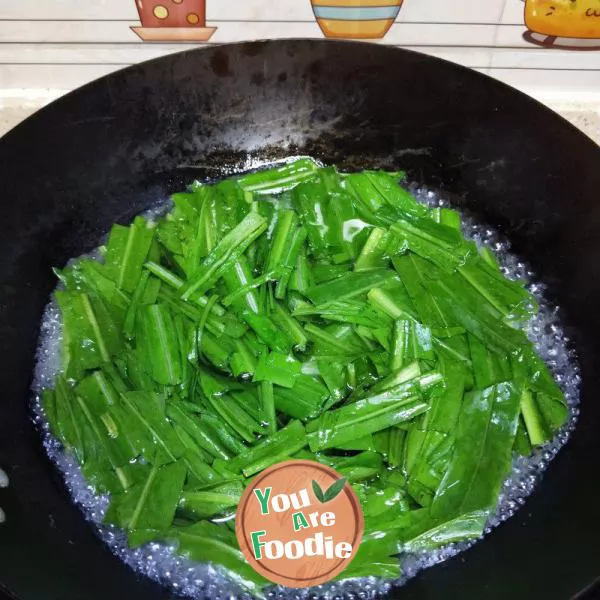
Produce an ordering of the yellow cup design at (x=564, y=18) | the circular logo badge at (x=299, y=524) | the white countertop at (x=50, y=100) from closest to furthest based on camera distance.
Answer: the circular logo badge at (x=299, y=524) → the yellow cup design at (x=564, y=18) → the white countertop at (x=50, y=100)

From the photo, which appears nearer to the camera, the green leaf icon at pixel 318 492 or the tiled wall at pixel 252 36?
the green leaf icon at pixel 318 492

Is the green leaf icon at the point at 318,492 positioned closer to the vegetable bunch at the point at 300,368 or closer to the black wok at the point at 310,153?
the vegetable bunch at the point at 300,368

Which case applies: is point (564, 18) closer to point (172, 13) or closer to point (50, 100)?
point (172, 13)

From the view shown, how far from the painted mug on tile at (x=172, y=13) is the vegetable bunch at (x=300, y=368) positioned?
46 cm

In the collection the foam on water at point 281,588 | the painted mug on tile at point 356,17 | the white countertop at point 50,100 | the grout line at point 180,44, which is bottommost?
the foam on water at point 281,588

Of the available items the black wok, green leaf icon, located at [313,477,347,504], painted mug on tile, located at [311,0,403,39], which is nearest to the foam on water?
the black wok

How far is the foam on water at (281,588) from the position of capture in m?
0.93

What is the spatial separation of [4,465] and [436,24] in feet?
4.33

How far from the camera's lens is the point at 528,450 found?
3.39ft

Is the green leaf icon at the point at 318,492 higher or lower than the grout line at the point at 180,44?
lower

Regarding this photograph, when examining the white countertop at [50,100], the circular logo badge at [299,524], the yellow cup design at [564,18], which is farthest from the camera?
the white countertop at [50,100]

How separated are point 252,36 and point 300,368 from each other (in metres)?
0.86

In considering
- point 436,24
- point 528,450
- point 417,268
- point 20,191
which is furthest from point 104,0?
point 528,450

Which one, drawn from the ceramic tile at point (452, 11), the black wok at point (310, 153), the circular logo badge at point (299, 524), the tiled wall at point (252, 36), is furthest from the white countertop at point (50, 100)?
the circular logo badge at point (299, 524)
